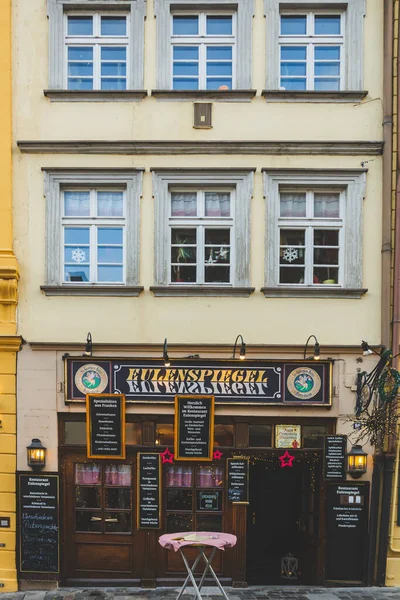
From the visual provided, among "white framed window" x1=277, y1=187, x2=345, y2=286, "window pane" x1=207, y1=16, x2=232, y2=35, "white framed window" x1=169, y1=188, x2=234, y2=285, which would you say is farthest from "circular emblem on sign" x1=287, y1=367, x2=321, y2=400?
"window pane" x1=207, y1=16, x2=232, y2=35

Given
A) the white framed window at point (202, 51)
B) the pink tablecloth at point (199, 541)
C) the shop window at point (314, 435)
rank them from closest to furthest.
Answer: the pink tablecloth at point (199, 541) < the shop window at point (314, 435) < the white framed window at point (202, 51)

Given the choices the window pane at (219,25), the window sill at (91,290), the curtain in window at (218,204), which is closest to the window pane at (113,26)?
the window pane at (219,25)

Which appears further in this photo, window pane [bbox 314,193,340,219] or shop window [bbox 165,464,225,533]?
window pane [bbox 314,193,340,219]

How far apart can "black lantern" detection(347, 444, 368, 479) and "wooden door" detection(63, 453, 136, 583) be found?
11.9ft

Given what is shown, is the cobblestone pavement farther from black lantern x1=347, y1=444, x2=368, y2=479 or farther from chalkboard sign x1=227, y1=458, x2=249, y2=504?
black lantern x1=347, y1=444, x2=368, y2=479

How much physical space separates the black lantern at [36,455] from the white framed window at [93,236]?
279cm

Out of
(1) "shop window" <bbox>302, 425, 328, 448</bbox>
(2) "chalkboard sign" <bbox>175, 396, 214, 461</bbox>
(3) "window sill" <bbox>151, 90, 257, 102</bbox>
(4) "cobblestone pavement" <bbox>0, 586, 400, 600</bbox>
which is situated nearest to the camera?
(4) "cobblestone pavement" <bbox>0, 586, 400, 600</bbox>

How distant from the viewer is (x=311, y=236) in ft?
29.5

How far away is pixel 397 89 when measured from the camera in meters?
8.66

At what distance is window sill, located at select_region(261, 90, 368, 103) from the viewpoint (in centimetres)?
873

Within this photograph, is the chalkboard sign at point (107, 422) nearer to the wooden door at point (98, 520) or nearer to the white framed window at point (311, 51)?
the wooden door at point (98, 520)

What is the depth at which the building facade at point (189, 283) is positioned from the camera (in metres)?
8.73

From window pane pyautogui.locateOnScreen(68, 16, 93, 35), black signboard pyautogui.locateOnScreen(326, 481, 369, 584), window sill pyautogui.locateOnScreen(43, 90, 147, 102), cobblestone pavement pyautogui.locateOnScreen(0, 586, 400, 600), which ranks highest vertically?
window pane pyautogui.locateOnScreen(68, 16, 93, 35)

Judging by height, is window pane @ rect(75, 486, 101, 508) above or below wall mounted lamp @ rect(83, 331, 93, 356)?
below
